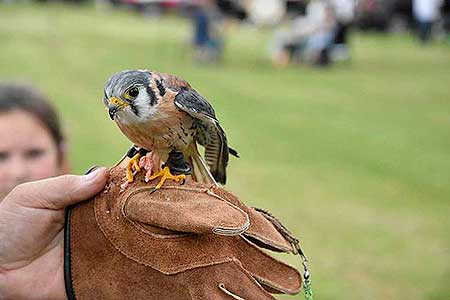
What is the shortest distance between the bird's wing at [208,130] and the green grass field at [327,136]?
103 inches

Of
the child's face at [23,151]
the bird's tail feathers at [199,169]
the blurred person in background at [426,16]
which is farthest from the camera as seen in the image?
the blurred person in background at [426,16]

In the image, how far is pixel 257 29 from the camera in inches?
915

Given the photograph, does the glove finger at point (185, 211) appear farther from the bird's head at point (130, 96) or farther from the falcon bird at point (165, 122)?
the bird's head at point (130, 96)

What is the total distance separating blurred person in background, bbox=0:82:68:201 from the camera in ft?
11.0

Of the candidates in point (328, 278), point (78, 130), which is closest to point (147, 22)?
point (78, 130)

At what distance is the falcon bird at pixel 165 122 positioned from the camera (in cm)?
195

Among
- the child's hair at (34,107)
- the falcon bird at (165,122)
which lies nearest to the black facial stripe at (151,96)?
the falcon bird at (165,122)

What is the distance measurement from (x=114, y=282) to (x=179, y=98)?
48 centimetres

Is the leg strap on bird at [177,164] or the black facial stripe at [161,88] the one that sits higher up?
the black facial stripe at [161,88]

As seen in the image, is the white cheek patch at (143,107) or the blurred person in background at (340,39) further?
the blurred person in background at (340,39)

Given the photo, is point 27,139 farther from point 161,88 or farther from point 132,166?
point 161,88

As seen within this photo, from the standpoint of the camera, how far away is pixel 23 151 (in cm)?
338

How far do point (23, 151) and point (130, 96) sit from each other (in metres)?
1.56

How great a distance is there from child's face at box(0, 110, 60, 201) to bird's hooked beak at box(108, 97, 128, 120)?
147cm
